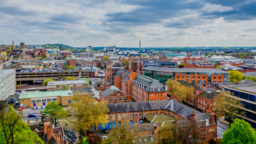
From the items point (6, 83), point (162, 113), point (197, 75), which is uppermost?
point (197, 75)

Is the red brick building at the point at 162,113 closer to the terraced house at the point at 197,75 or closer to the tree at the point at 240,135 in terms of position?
the tree at the point at 240,135

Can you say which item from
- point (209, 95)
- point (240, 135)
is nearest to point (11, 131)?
point (240, 135)

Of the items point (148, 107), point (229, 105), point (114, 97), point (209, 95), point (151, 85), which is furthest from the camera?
point (151, 85)

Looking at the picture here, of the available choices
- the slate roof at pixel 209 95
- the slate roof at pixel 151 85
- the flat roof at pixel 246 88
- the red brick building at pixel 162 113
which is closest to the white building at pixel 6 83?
the red brick building at pixel 162 113

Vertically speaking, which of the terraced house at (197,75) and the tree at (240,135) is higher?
the terraced house at (197,75)

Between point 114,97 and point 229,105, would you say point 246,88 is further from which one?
point 114,97

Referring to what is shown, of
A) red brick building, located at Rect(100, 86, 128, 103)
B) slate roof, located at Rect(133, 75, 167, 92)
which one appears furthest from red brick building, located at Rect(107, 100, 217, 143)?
red brick building, located at Rect(100, 86, 128, 103)

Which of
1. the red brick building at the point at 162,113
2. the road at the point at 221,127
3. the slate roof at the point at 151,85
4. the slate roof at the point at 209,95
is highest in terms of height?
the slate roof at the point at 151,85

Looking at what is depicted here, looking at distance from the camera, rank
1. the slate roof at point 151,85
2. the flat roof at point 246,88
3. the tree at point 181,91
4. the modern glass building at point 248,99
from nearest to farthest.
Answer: the modern glass building at point 248,99, the flat roof at point 246,88, the tree at point 181,91, the slate roof at point 151,85

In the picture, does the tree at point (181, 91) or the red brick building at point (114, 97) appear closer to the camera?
the tree at point (181, 91)
